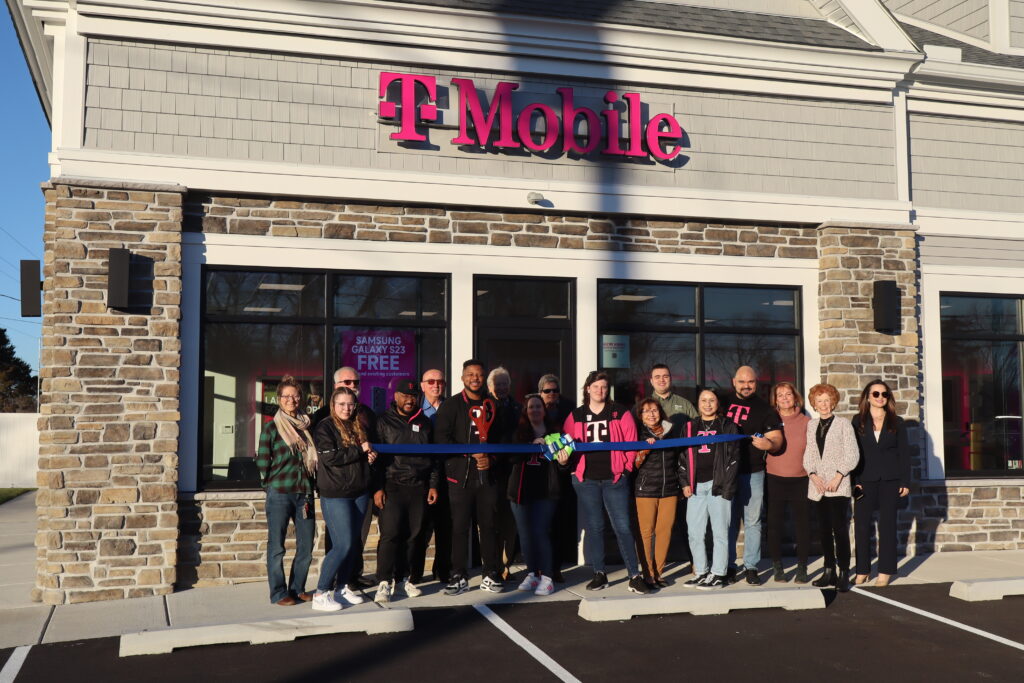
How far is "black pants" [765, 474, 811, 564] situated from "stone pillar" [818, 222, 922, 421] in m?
2.10

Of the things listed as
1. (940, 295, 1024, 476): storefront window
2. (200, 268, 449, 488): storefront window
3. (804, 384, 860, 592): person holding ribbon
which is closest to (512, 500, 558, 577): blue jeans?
(200, 268, 449, 488): storefront window

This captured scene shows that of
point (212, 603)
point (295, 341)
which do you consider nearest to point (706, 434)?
point (295, 341)

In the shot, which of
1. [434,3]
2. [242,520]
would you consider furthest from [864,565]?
[434,3]

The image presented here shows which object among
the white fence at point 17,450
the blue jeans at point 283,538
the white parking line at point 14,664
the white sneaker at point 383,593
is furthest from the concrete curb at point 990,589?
the white fence at point 17,450

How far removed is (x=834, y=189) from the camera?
11.2 meters

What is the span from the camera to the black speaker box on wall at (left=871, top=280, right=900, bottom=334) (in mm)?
10844

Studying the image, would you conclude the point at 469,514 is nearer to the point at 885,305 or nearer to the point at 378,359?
the point at 378,359

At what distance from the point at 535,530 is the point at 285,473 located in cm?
223

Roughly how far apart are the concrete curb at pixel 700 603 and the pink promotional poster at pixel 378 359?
3.13 metres

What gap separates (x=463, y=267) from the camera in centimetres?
1007

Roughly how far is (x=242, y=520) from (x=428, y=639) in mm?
2949

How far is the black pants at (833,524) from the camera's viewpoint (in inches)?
351

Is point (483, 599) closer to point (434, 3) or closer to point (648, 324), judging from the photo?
point (648, 324)

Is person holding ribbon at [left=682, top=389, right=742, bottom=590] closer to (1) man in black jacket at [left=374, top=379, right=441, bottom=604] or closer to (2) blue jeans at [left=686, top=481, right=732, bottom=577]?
(2) blue jeans at [left=686, top=481, right=732, bottom=577]
